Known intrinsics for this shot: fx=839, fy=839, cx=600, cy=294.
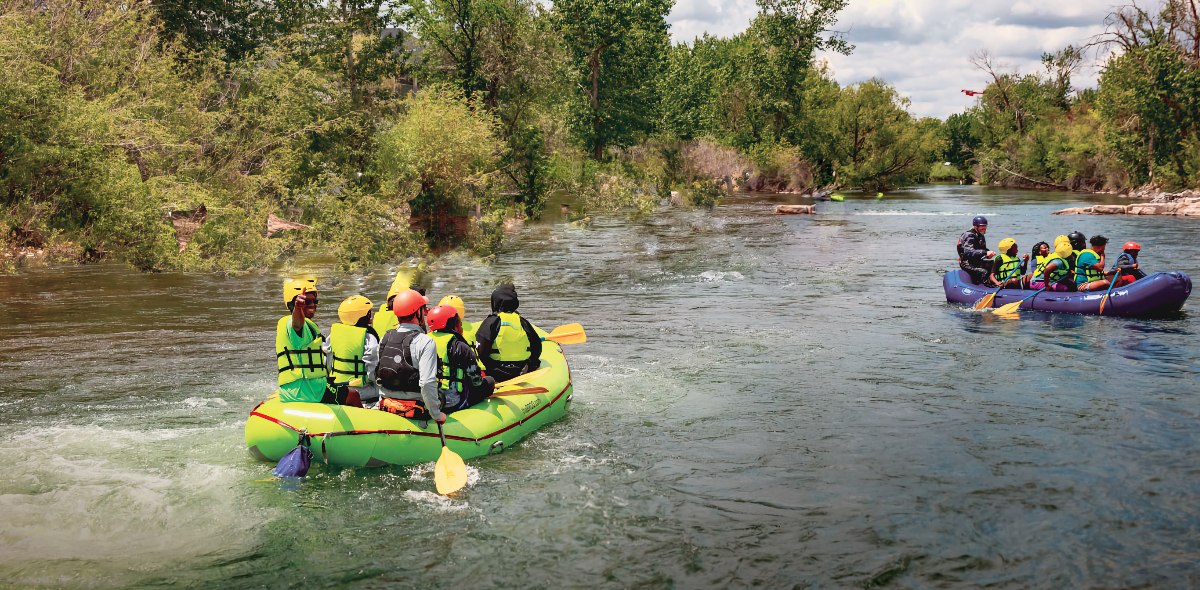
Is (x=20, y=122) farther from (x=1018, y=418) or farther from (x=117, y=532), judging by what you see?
(x=1018, y=418)

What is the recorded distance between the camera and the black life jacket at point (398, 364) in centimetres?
708

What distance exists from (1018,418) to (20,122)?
18.8m

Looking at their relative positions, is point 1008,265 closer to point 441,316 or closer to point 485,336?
point 485,336

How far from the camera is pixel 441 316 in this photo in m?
7.41

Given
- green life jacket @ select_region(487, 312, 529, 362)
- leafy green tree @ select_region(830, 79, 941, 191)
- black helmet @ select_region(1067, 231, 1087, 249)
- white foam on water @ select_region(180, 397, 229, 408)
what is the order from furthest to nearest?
leafy green tree @ select_region(830, 79, 941, 191), black helmet @ select_region(1067, 231, 1087, 249), white foam on water @ select_region(180, 397, 229, 408), green life jacket @ select_region(487, 312, 529, 362)

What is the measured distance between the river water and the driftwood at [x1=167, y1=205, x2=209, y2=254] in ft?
20.4

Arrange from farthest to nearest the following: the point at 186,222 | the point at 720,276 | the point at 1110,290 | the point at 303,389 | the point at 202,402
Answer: the point at 186,222 < the point at 720,276 < the point at 1110,290 < the point at 202,402 < the point at 303,389

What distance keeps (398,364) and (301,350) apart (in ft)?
3.34

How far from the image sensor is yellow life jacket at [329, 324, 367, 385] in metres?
7.45

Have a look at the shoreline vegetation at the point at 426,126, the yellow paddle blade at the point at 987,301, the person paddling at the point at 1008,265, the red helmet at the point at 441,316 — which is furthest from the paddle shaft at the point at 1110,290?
the shoreline vegetation at the point at 426,126

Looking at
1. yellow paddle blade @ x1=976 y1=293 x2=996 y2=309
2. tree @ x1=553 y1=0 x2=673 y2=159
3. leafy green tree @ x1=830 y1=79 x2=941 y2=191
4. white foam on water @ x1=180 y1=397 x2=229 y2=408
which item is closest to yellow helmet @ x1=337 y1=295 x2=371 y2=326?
white foam on water @ x1=180 y1=397 x2=229 y2=408

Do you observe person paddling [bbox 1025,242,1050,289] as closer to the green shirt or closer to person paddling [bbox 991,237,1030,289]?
person paddling [bbox 991,237,1030,289]

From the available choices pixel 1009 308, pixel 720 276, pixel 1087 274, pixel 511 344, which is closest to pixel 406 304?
pixel 511 344

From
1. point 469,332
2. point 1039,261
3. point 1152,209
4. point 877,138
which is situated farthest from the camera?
point 877,138
